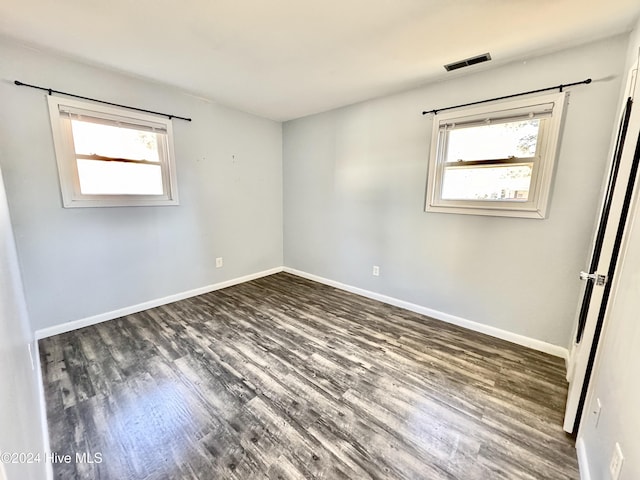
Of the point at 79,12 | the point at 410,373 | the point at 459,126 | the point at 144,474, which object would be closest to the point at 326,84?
the point at 459,126

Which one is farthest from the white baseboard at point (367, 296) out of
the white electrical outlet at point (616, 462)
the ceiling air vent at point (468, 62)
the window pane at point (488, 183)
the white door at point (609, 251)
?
the ceiling air vent at point (468, 62)

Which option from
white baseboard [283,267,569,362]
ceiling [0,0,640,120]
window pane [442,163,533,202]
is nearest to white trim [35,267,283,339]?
white baseboard [283,267,569,362]

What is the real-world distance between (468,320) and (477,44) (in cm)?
246

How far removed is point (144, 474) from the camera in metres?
1.28

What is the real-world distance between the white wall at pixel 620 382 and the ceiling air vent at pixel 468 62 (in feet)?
4.00

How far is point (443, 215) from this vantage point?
277 cm

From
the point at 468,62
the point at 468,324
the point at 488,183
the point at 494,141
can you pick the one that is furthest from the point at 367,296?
the point at 468,62

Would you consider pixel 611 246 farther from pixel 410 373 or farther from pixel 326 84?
pixel 326 84

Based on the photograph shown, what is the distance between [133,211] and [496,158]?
3.72 m

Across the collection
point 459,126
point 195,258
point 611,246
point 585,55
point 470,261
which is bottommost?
point 195,258

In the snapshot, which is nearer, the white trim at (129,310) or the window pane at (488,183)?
the window pane at (488,183)

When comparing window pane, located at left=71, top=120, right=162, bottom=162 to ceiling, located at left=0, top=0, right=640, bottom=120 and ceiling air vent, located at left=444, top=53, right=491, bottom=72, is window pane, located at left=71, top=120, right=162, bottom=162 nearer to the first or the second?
ceiling, located at left=0, top=0, right=640, bottom=120

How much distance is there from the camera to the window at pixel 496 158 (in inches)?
85.7

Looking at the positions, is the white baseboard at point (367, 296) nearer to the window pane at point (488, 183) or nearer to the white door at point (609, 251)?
the white door at point (609, 251)
